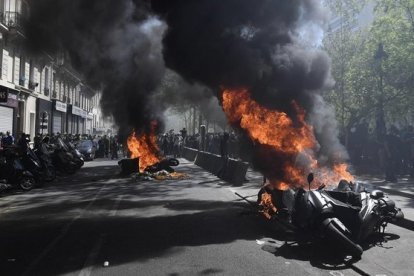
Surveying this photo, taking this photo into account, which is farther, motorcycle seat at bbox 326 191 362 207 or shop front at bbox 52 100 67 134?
shop front at bbox 52 100 67 134

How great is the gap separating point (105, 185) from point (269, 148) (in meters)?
6.90

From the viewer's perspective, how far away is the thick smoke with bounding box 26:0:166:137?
14125 mm

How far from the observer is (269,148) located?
8.75 metres

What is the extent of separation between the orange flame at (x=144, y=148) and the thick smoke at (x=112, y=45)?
105cm

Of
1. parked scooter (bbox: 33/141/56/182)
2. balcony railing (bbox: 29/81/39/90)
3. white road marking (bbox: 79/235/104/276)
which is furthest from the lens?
balcony railing (bbox: 29/81/39/90)

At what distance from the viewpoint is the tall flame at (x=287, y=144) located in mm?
8547

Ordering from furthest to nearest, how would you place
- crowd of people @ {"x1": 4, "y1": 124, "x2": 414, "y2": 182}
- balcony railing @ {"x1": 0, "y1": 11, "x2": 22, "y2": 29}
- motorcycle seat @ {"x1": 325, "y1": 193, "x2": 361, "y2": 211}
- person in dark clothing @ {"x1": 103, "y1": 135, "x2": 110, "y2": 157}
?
person in dark clothing @ {"x1": 103, "y1": 135, "x2": 110, "y2": 157}
balcony railing @ {"x1": 0, "y1": 11, "x2": 22, "y2": 29}
crowd of people @ {"x1": 4, "y1": 124, "x2": 414, "y2": 182}
motorcycle seat @ {"x1": 325, "y1": 193, "x2": 361, "y2": 211}

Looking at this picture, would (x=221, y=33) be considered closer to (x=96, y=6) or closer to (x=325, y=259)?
(x=96, y=6)

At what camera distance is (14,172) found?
11789mm

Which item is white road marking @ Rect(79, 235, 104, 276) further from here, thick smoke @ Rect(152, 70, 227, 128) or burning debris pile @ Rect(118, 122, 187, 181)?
thick smoke @ Rect(152, 70, 227, 128)

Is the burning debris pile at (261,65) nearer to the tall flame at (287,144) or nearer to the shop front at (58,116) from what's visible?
the tall flame at (287,144)

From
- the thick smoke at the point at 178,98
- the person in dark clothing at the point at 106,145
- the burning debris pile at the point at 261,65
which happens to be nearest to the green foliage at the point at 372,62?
the thick smoke at the point at 178,98

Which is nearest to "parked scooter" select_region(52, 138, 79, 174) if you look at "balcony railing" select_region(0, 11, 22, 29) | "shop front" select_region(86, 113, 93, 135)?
"balcony railing" select_region(0, 11, 22, 29)

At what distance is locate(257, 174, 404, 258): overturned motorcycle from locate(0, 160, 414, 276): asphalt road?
0.77ft
